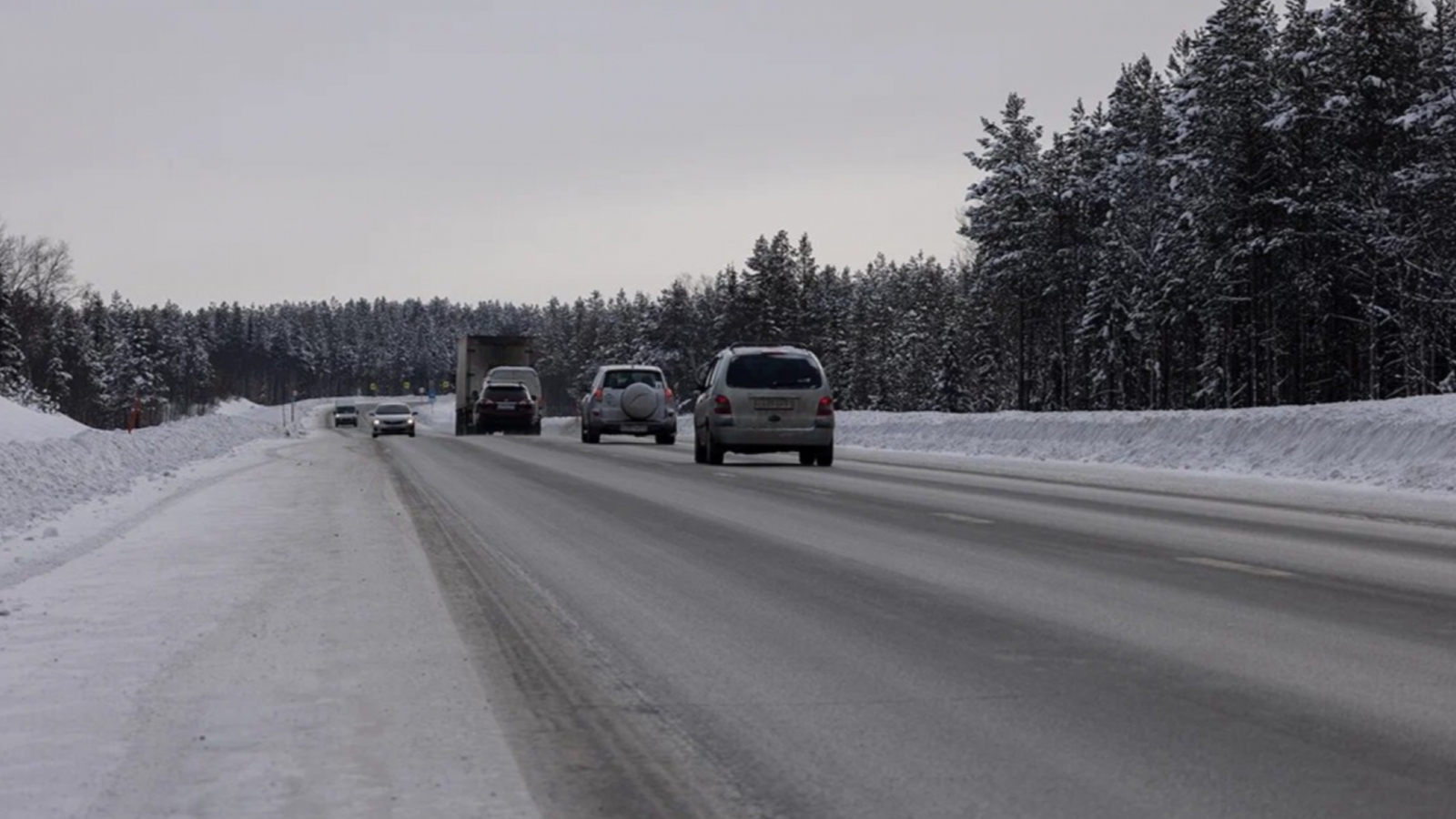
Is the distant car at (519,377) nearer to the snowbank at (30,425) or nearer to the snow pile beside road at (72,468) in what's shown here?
the snowbank at (30,425)

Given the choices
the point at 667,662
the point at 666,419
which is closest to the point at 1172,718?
the point at 667,662

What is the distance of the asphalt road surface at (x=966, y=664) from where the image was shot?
4418mm

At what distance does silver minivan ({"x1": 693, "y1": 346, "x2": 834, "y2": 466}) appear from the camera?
24797mm

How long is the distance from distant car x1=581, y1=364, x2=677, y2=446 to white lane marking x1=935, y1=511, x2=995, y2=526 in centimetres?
2319

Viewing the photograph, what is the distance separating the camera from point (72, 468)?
1917cm

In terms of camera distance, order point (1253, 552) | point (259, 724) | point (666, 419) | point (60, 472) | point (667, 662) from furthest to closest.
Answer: point (666, 419), point (60, 472), point (1253, 552), point (667, 662), point (259, 724)

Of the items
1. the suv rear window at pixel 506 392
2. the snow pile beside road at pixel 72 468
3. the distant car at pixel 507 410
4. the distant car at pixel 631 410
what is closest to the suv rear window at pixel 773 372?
the snow pile beside road at pixel 72 468

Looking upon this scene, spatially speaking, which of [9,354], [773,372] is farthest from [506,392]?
[9,354]

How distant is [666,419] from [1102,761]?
3376cm

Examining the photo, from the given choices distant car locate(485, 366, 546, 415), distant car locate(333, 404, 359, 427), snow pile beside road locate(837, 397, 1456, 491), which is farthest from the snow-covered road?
distant car locate(333, 404, 359, 427)

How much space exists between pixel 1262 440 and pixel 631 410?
18.0 m

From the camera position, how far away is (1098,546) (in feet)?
38.0

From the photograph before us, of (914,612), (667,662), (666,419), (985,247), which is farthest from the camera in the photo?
(985,247)

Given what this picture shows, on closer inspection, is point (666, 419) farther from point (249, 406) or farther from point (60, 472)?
point (249, 406)
